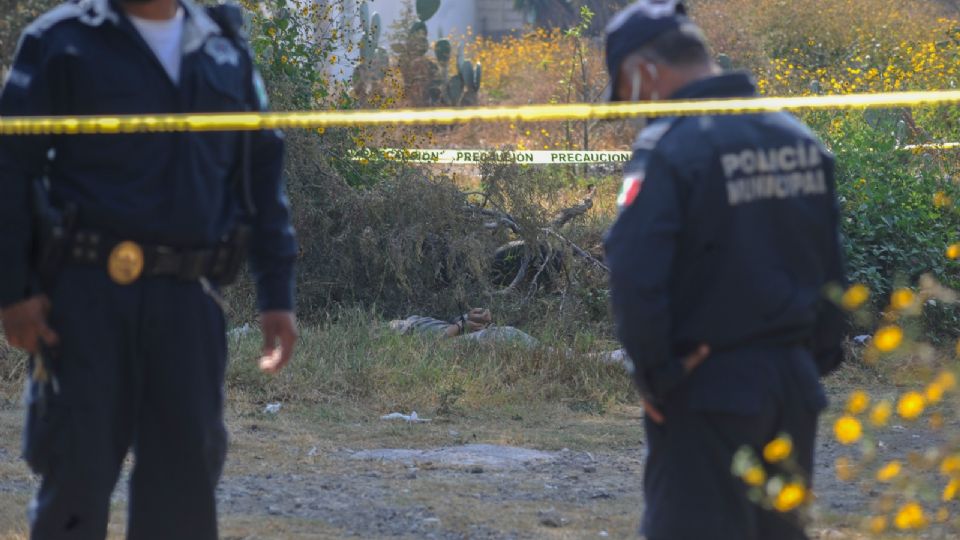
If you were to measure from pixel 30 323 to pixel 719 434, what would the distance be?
1504 millimetres

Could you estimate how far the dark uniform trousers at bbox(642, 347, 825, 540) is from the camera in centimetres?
299

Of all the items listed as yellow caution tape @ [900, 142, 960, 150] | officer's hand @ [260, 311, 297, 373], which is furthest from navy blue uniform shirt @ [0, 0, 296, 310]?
yellow caution tape @ [900, 142, 960, 150]

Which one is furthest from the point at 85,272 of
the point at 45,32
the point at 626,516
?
the point at 626,516

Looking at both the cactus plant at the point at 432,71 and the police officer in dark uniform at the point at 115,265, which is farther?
the cactus plant at the point at 432,71

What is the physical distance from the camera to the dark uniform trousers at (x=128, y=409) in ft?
10.2

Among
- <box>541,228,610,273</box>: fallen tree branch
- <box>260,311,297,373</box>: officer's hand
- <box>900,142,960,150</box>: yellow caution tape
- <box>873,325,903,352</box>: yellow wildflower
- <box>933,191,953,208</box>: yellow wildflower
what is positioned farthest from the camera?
<box>900,142,960,150</box>: yellow caution tape

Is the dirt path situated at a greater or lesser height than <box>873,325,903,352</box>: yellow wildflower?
lesser

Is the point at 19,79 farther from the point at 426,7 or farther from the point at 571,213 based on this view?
the point at 426,7

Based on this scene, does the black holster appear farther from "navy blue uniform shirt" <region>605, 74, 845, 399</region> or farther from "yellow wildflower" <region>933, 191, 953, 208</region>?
"yellow wildflower" <region>933, 191, 953, 208</region>

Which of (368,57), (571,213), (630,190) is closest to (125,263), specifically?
(630,190)

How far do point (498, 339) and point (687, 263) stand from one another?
4.56 metres

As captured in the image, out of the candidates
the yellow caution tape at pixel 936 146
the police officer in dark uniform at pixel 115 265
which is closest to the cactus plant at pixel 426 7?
the yellow caution tape at pixel 936 146

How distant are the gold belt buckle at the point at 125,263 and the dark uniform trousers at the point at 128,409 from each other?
0.07 ft

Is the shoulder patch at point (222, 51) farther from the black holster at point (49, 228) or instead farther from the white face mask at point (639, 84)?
the white face mask at point (639, 84)
